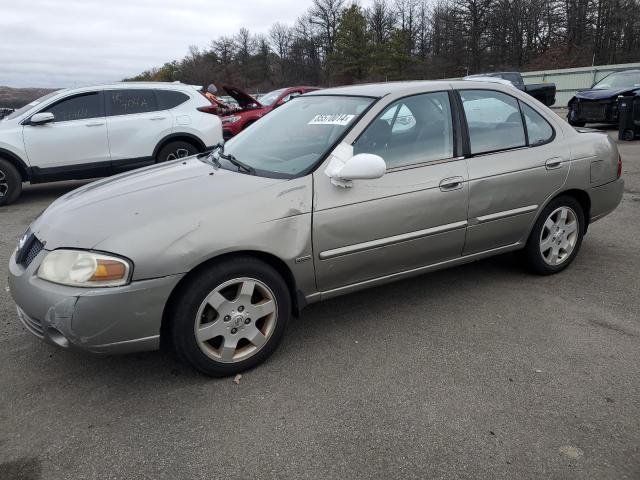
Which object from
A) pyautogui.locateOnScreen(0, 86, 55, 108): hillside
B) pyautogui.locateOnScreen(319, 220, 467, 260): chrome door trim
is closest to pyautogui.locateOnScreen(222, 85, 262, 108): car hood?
pyautogui.locateOnScreen(319, 220, 467, 260): chrome door trim

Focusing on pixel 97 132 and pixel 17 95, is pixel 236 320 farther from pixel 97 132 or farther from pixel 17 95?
pixel 17 95

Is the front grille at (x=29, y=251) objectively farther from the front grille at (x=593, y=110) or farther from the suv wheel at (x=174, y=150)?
the front grille at (x=593, y=110)

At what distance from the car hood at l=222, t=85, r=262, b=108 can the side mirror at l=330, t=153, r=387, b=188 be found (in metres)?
7.61

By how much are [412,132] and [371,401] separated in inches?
71.9

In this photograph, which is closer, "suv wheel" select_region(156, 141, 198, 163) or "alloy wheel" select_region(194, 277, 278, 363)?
"alloy wheel" select_region(194, 277, 278, 363)

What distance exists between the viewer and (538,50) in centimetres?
4975

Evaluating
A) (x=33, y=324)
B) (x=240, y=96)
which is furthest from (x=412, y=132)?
(x=240, y=96)

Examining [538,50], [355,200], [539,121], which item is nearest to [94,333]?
[355,200]

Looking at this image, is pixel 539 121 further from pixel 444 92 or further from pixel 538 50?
pixel 538 50

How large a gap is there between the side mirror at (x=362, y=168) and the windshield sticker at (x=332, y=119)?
459mm

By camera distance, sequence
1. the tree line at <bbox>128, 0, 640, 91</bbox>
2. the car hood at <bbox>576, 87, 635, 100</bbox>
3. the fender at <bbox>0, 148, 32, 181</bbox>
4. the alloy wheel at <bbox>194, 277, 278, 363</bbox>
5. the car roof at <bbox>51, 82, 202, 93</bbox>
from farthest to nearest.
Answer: the tree line at <bbox>128, 0, 640, 91</bbox> < the car hood at <bbox>576, 87, 635, 100</bbox> < the car roof at <bbox>51, 82, 202, 93</bbox> < the fender at <bbox>0, 148, 32, 181</bbox> < the alloy wheel at <bbox>194, 277, 278, 363</bbox>

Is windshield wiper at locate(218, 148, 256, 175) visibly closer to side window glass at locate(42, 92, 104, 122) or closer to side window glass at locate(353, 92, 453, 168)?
side window glass at locate(353, 92, 453, 168)

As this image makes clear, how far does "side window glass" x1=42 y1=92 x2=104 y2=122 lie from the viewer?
8047 millimetres

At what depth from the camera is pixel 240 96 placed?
431 inches
